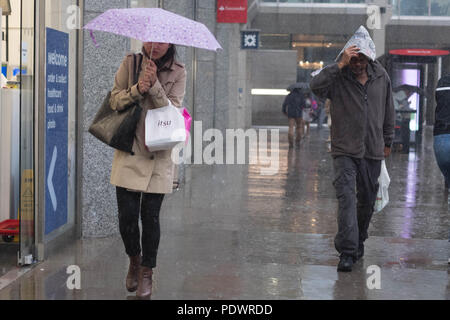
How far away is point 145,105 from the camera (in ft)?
15.9

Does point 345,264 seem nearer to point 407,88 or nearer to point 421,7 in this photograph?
point 407,88

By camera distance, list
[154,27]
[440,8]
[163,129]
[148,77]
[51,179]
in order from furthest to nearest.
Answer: [440,8], [51,179], [163,129], [148,77], [154,27]

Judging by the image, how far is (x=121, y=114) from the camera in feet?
15.7

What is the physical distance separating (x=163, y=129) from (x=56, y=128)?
5.69 ft

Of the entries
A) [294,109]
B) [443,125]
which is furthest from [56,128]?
[294,109]

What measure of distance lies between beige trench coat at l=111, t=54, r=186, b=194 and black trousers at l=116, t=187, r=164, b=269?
0.10m

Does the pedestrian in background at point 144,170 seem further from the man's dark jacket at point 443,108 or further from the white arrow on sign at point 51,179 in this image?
the man's dark jacket at point 443,108

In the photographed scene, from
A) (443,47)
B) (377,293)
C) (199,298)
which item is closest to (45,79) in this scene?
(199,298)

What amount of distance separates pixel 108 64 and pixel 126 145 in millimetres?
2172

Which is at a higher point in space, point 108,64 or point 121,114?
point 108,64

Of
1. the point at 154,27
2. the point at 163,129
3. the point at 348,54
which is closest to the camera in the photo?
the point at 154,27

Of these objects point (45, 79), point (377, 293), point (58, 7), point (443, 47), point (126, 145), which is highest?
point (443, 47)

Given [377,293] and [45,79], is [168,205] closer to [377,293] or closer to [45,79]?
[45,79]

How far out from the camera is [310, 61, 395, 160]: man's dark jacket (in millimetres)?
5871
